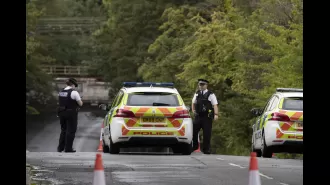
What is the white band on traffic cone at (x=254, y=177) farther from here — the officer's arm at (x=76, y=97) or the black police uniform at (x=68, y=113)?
the black police uniform at (x=68, y=113)

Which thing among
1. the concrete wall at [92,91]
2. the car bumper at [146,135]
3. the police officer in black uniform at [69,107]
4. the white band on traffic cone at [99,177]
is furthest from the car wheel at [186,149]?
the concrete wall at [92,91]

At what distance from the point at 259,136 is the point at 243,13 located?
26105 mm

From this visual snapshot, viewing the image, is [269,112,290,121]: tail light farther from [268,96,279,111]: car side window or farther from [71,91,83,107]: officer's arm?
[71,91,83,107]: officer's arm

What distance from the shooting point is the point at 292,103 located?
73.0ft

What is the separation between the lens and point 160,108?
22.1 metres

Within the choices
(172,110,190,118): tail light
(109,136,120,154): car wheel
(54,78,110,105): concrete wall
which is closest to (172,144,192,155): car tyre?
(172,110,190,118): tail light

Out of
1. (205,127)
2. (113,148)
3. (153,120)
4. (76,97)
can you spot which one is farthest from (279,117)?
(76,97)

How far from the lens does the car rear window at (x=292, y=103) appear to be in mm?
22184

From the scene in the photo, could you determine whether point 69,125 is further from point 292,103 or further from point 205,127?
point 292,103

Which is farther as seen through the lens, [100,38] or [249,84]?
[100,38]

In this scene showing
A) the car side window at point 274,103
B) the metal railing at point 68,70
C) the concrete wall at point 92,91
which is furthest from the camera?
the metal railing at point 68,70

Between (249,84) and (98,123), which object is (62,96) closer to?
Answer: (249,84)

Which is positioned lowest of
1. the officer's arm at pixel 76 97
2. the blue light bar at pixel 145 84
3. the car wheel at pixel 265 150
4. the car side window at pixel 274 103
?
the car wheel at pixel 265 150
